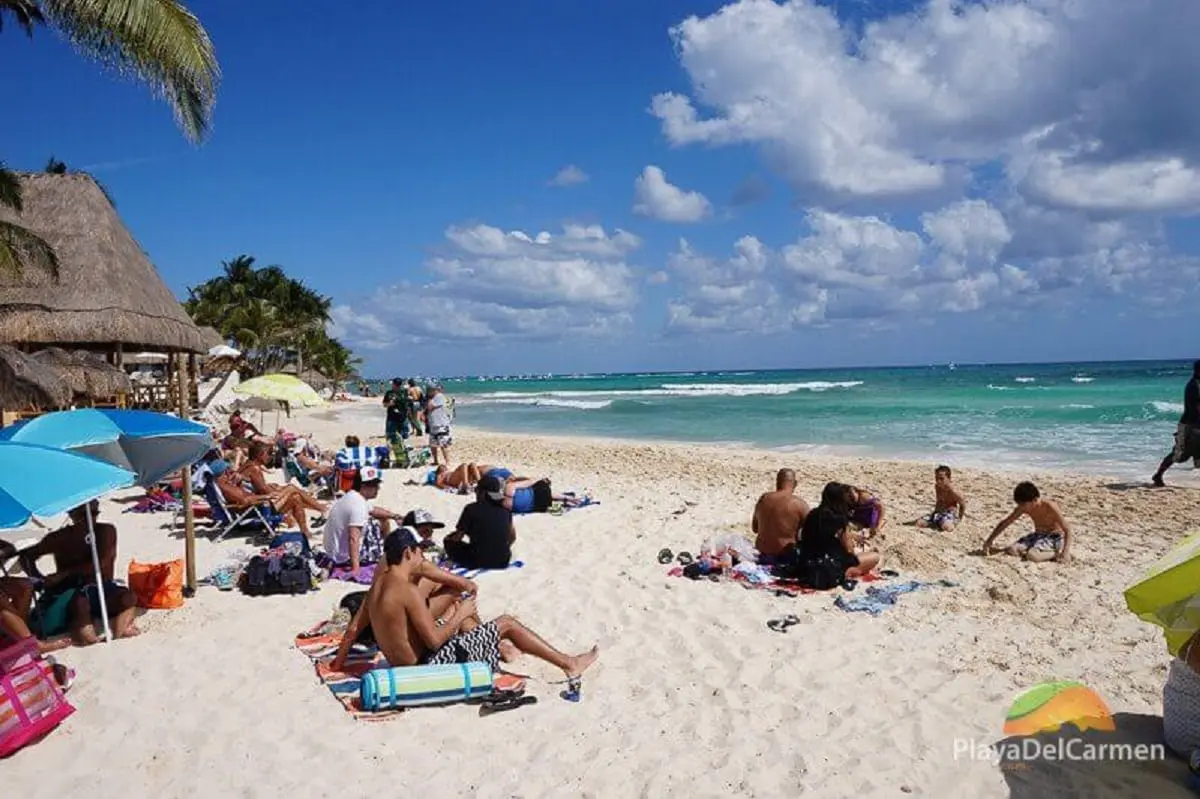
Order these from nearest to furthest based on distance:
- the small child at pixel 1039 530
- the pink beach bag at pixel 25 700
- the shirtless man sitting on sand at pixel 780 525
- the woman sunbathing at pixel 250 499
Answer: the pink beach bag at pixel 25 700, the shirtless man sitting on sand at pixel 780 525, the small child at pixel 1039 530, the woman sunbathing at pixel 250 499

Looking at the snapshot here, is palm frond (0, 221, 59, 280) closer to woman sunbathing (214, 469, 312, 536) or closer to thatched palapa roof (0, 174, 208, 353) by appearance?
thatched palapa roof (0, 174, 208, 353)

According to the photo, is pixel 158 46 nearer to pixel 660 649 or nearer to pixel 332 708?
pixel 332 708

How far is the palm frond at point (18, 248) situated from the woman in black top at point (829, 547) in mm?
8553

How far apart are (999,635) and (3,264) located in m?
9.88

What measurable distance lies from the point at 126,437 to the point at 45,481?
1.64m

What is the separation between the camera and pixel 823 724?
385 centimetres

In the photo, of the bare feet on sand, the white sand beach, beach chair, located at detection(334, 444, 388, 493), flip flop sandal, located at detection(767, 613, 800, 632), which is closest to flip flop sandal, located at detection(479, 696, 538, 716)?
the white sand beach

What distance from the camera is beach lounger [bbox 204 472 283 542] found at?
7914 mm

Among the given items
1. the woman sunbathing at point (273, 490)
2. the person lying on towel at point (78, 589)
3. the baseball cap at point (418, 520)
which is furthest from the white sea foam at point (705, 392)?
the person lying on towel at point (78, 589)

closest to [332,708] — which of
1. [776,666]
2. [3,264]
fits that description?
[776,666]

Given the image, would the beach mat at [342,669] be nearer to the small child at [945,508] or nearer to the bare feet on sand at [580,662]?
the bare feet on sand at [580,662]

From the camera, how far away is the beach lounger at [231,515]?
26.0 ft

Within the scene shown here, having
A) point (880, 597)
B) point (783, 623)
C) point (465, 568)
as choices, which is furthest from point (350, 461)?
point (880, 597)

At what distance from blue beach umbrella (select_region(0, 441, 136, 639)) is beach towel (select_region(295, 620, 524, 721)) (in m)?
1.49
